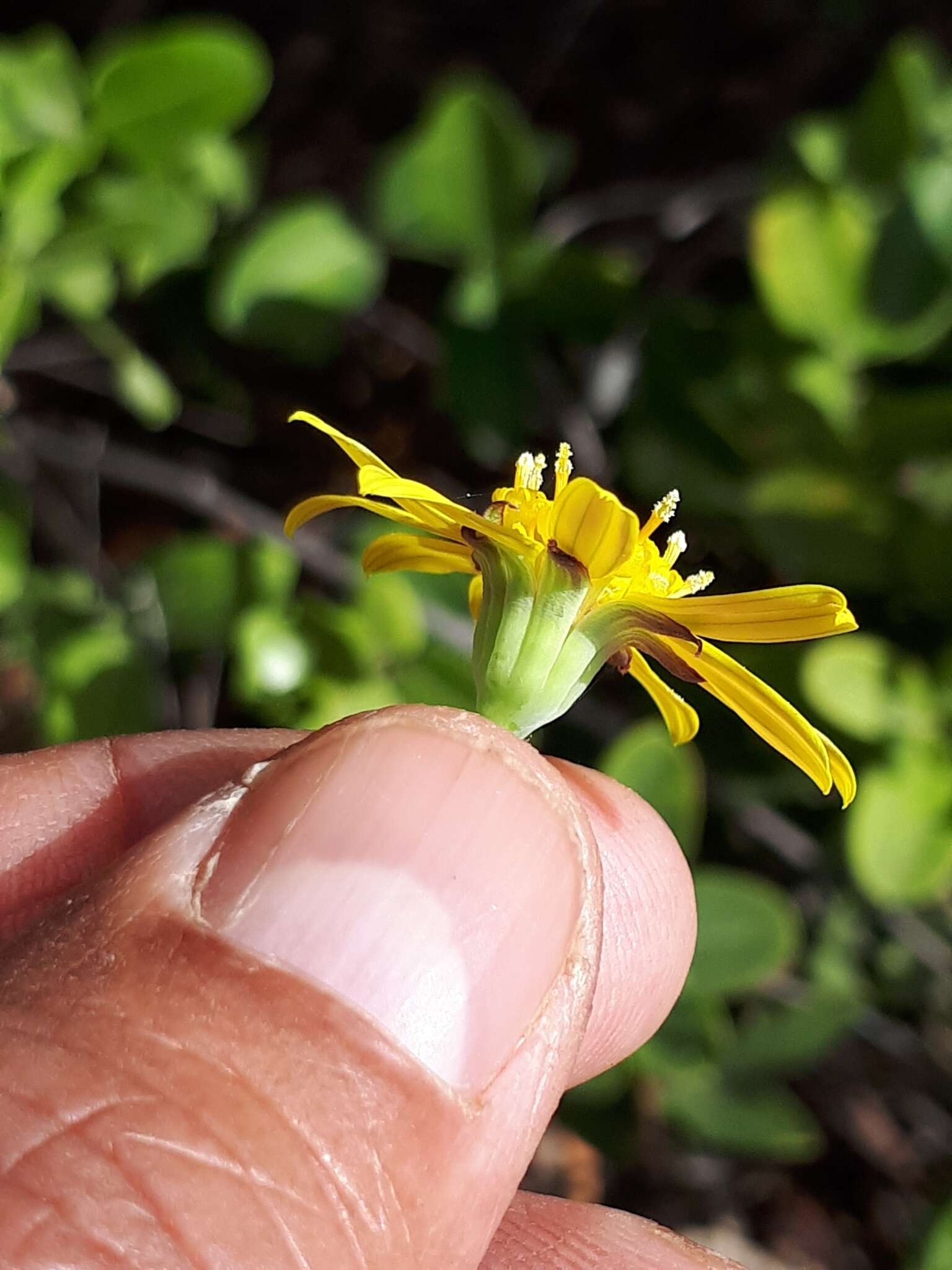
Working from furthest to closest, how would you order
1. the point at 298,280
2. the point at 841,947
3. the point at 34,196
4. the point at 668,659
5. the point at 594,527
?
1. the point at 841,947
2. the point at 298,280
3. the point at 34,196
4. the point at 668,659
5. the point at 594,527

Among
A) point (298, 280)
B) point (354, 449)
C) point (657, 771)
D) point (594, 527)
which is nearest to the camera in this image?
point (594, 527)

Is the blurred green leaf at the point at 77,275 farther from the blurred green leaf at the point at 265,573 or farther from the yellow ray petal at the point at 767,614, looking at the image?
the yellow ray petal at the point at 767,614

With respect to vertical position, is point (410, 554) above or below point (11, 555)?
above

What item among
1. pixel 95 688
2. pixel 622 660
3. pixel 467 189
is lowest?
pixel 95 688

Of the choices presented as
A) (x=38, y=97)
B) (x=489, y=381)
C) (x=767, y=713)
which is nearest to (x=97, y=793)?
(x=767, y=713)

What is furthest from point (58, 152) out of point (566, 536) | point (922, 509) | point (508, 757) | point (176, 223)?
point (922, 509)

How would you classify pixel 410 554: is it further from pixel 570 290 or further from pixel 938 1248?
pixel 938 1248

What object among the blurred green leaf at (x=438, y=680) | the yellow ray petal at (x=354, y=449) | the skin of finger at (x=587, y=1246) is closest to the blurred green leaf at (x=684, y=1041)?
the skin of finger at (x=587, y=1246)
